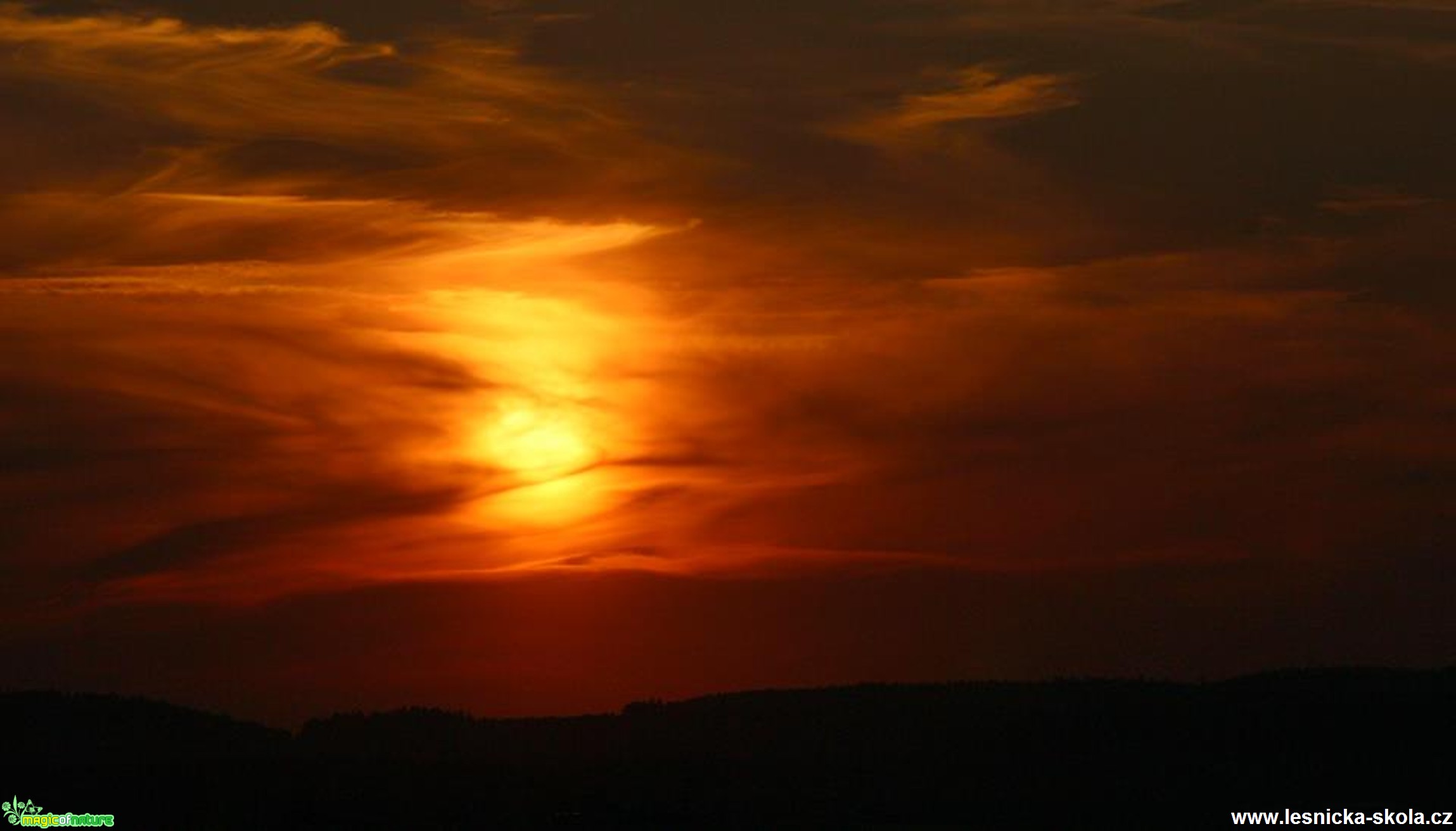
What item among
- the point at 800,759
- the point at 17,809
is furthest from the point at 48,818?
the point at 800,759

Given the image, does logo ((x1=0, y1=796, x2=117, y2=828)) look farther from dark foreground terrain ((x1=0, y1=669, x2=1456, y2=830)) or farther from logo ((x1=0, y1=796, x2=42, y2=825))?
dark foreground terrain ((x1=0, y1=669, x2=1456, y2=830))

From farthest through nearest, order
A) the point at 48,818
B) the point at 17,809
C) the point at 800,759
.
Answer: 1. the point at 800,759
2. the point at 17,809
3. the point at 48,818

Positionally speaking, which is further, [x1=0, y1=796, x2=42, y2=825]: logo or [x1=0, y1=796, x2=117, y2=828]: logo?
[x1=0, y1=796, x2=42, y2=825]: logo

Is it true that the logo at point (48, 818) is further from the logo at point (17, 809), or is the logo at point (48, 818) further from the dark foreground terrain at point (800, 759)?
the dark foreground terrain at point (800, 759)

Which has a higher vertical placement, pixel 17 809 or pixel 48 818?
pixel 17 809

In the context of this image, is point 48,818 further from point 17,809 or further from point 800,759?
point 800,759

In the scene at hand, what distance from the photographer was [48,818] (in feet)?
117

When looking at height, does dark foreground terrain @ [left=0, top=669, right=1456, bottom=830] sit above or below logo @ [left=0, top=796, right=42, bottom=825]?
above

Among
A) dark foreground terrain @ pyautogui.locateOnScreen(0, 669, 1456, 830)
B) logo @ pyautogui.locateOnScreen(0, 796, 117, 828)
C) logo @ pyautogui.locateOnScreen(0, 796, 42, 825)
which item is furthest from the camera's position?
dark foreground terrain @ pyautogui.locateOnScreen(0, 669, 1456, 830)

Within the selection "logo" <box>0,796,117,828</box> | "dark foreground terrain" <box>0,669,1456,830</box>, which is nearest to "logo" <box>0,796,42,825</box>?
"logo" <box>0,796,117,828</box>

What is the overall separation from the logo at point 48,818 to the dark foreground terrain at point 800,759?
1.20 ft

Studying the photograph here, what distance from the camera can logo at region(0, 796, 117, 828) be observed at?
116 ft

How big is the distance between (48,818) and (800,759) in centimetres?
1393

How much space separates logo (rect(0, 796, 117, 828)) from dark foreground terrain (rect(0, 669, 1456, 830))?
37 cm
